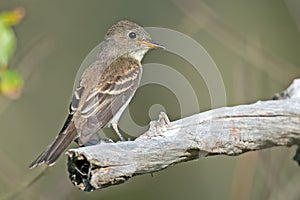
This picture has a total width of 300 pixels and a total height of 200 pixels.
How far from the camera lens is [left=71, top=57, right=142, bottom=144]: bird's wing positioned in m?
4.68

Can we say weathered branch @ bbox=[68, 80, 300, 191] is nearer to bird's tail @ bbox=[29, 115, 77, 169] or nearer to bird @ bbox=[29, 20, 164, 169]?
bird's tail @ bbox=[29, 115, 77, 169]

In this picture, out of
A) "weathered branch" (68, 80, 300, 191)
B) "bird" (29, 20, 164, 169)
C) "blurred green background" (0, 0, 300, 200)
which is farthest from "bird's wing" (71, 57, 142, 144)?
"blurred green background" (0, 0, 300, 200)

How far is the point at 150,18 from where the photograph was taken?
8328 millimetres

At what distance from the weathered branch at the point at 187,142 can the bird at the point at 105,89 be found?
605 mm

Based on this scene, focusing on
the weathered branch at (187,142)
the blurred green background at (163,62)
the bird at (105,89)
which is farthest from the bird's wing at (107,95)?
the blurred green background at (163,62)

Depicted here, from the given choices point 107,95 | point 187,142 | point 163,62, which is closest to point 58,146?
point 107,95

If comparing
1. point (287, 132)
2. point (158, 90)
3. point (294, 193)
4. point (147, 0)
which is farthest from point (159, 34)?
point (287, 132)

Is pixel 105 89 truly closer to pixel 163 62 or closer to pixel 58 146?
pixel 58 146

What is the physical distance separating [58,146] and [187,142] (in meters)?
0.92

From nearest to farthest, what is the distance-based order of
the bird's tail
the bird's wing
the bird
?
the bird's tail < the bird < the bird's wing

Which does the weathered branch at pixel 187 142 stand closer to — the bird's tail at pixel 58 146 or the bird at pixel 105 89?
the bird's tail at pixel 58 146

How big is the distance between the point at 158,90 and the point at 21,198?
2.46 metres

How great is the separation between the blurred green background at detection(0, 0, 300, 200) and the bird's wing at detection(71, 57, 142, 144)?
3.65 feet

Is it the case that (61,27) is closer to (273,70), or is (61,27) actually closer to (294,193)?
(273,70)
